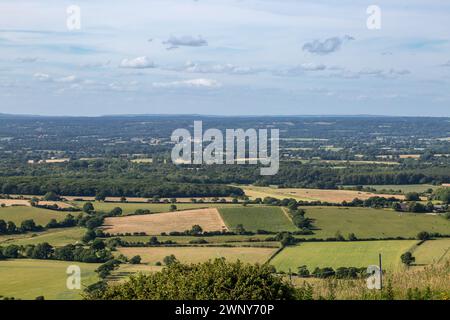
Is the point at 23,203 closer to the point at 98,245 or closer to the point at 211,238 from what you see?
the point at 98,245

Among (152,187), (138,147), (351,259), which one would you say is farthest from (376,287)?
(138,147)

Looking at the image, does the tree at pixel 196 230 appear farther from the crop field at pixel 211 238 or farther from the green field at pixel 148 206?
the green field at pixel 148 206

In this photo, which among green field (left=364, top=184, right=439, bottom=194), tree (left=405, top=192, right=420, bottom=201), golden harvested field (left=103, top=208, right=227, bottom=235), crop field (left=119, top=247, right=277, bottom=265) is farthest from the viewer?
green field (left=364, top=184, right=439, bottom=194)

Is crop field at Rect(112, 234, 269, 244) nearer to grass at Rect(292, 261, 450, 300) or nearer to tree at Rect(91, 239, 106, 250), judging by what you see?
tree at Rect(91, 239, 106, 250)

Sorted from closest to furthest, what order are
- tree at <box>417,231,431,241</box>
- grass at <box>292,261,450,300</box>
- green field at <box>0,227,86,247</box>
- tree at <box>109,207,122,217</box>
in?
grass at <box>292,261,450,300</box>, green field at <box>0,227,86,247</box>, tree at <box>417,231,431,241</box>, tree at <box>109,207,122,217</box>

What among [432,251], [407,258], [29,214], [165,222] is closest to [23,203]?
[29,214]

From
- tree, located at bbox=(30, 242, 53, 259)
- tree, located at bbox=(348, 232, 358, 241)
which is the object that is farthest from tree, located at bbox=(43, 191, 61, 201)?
tree, located at bbox=(348, 232, 358, 241)
